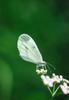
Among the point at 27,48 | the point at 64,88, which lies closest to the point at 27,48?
the point at 27,48

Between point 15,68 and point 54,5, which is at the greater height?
point 54,5

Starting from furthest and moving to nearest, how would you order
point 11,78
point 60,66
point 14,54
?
point 60,66 → point 14,54 → point 11,78

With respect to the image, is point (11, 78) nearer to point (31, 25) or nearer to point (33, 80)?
point (33, 80)

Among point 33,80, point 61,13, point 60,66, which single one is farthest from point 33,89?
point 61,13

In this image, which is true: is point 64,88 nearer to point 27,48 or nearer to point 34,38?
point 27,48

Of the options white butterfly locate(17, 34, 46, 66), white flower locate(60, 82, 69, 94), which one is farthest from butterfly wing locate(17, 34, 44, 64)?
white flower locate(60, 82, 69, 94)
